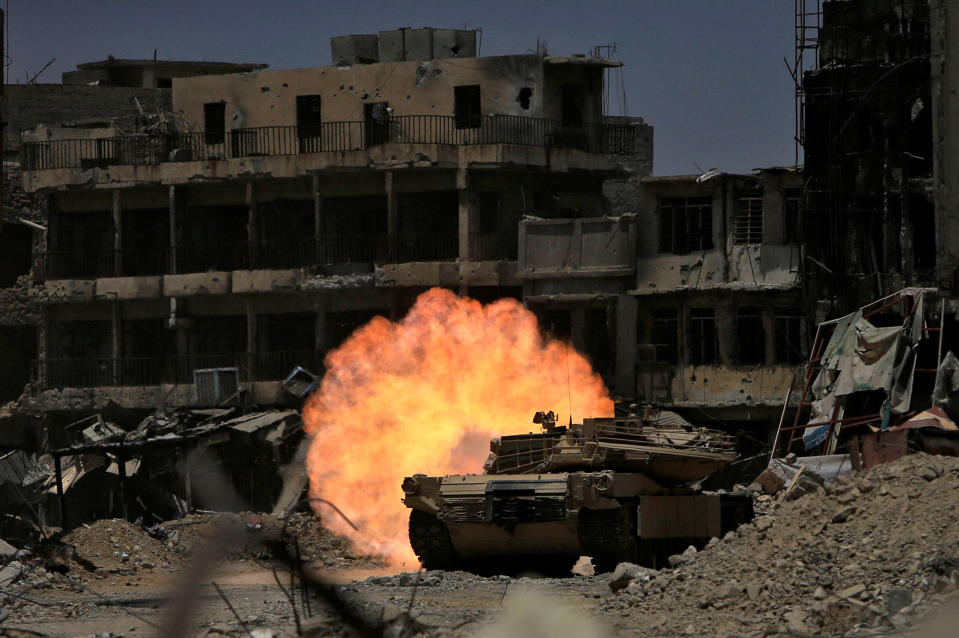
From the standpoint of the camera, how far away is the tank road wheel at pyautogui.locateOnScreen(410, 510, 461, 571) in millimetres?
30438

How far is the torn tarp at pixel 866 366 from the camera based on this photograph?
35406 mm

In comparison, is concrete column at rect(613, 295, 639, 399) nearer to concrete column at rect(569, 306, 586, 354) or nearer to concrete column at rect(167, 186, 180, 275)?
concrete column at rect(569, 306, 586, 354)

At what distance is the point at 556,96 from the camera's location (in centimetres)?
5212

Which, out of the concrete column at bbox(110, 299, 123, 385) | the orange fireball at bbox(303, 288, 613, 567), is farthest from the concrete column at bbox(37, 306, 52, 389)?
the orange fireball at bbox(303, 288, 613, 567)

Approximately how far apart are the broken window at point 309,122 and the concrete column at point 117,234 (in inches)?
231

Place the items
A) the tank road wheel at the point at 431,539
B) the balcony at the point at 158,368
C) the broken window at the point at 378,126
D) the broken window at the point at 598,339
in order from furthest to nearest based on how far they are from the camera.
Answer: the broken window at the point at 378,126 < the balcony at the point at 158,368 < the broken window at the point at 598,339 < the tank road wheel at the point at 431,539

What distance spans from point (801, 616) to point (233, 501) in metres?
28.4

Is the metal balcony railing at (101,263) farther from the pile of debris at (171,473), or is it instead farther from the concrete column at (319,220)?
the pile of debris at (171,473)

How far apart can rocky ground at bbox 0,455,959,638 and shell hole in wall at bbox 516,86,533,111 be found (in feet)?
82.4

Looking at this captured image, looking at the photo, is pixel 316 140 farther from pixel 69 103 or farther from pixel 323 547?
pixel 323 547

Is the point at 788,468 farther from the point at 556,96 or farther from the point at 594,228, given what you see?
the point at 556,96

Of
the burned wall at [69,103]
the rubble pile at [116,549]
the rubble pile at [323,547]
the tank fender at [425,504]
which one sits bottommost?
the rubble pile at [323,547]

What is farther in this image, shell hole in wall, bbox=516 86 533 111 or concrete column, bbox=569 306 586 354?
shell hole in wall, bbox=516 86 533 111

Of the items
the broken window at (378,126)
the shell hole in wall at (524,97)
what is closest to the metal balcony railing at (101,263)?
the broken window at (378,126)
